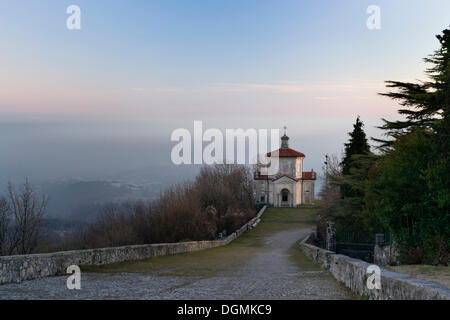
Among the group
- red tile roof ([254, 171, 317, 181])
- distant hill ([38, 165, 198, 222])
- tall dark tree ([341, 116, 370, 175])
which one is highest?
tall dark tree ([341, 116, 370, 175])

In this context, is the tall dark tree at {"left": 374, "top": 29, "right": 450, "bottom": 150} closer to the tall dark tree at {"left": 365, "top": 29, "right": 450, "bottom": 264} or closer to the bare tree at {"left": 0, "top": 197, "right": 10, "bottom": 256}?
the tall dark tree at {"left": 365, "top": 29, "right": 450, "bottom": 264}

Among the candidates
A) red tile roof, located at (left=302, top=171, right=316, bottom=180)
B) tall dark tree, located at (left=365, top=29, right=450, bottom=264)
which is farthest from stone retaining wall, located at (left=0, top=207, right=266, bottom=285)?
red tile roof, located at (left=302, top=171, right=316, bottom=180)

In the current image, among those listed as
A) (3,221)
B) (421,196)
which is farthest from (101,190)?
(421,196)

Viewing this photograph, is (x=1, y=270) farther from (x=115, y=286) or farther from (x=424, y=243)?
(x=424, y=243)

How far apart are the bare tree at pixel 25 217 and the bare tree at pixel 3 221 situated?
561mm

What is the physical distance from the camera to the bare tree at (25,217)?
130 feet

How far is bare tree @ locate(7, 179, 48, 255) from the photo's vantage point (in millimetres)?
39531

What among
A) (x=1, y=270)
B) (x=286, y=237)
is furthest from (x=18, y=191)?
(x=1, y=270)

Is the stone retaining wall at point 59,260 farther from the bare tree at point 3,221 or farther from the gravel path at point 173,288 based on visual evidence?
the bare tree at point 3,221

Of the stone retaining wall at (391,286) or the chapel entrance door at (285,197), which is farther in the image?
the chapel entrance door at (285,197)

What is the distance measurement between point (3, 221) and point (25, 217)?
2.67m

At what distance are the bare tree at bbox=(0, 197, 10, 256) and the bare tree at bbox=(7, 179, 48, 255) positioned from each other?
56 cm

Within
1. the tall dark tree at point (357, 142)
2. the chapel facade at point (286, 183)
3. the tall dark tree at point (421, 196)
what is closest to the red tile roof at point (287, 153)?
the chapel facade at point (286, 183)

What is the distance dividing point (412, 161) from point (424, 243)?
12.2 ft
